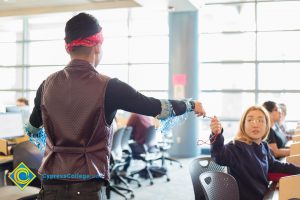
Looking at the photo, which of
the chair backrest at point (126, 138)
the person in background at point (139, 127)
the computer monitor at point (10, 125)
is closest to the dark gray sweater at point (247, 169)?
the computer monitor at point (10, 125)

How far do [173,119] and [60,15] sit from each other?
7.24 metres

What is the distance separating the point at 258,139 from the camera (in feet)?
8.34

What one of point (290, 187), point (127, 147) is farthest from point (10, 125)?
point (290, 187)

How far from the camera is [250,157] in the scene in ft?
7.93

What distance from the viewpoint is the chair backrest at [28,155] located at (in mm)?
2891

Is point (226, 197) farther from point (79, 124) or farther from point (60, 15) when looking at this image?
point (60, 15)

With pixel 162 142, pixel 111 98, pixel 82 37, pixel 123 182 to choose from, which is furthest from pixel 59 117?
pixel 162 142

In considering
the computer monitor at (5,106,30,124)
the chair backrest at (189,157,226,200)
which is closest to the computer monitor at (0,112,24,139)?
the computer monitor at (5,106,30,124)

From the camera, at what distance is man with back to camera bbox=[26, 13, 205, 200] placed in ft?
4.83

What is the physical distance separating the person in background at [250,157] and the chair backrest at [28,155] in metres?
1.38

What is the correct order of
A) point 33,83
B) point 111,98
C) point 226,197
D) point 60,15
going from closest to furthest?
1. point 111,98
2. point 226,197
3. point 60,15
4. point 33,83

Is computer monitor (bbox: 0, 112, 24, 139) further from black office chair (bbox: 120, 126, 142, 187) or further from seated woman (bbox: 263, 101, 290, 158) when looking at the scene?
seated woman (bbox: 263, 101, 290, 158)

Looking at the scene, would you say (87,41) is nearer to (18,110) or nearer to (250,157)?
(250,157)

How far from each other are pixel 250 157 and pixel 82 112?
4.37ft
